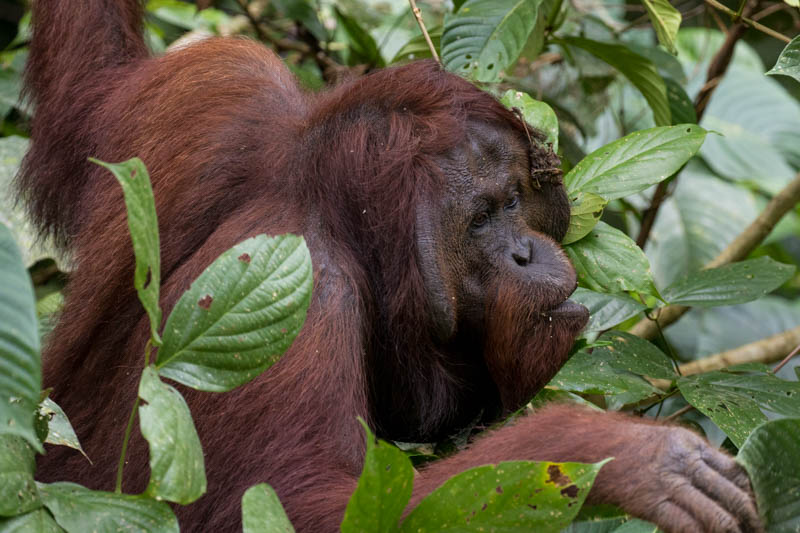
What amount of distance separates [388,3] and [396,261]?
10.3ft

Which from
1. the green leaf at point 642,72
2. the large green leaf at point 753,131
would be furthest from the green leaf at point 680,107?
the large green leaf at point 753,131

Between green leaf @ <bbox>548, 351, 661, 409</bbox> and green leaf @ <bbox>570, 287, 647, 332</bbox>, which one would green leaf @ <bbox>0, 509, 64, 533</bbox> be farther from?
green leaf @ <bbox>570, 287, 647, 332</bbox>

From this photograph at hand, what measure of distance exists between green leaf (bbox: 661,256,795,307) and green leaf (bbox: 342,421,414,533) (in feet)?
4.54

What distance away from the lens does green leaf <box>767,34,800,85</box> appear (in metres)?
1.92

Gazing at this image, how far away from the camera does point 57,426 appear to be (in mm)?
1746

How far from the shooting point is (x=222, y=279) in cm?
146

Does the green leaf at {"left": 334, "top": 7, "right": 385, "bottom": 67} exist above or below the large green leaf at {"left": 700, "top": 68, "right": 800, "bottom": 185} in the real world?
above

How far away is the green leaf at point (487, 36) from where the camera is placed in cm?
253

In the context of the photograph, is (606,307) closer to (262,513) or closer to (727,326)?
(262,513)

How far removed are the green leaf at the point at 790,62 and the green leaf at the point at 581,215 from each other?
54cm

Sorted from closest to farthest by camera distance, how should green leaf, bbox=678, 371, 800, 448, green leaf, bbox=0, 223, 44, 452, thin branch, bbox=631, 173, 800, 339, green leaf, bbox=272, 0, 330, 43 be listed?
green leaf, bbox=0, 223, 44, 452 < green leaf, bbox=678, 371, 800, 448 < thin branch, bbox=631, 173, 800, 339 < green leaf, bbox=272, 0, 330, 43

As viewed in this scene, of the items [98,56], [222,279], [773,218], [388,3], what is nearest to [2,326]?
[222,279]

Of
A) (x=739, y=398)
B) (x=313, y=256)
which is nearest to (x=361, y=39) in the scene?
(x=313, y=256)

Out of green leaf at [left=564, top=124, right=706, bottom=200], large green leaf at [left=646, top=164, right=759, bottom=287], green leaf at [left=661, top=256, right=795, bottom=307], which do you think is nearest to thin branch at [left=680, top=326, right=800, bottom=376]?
green leaf at [left=661, top=256, right=795, bottom=307]
